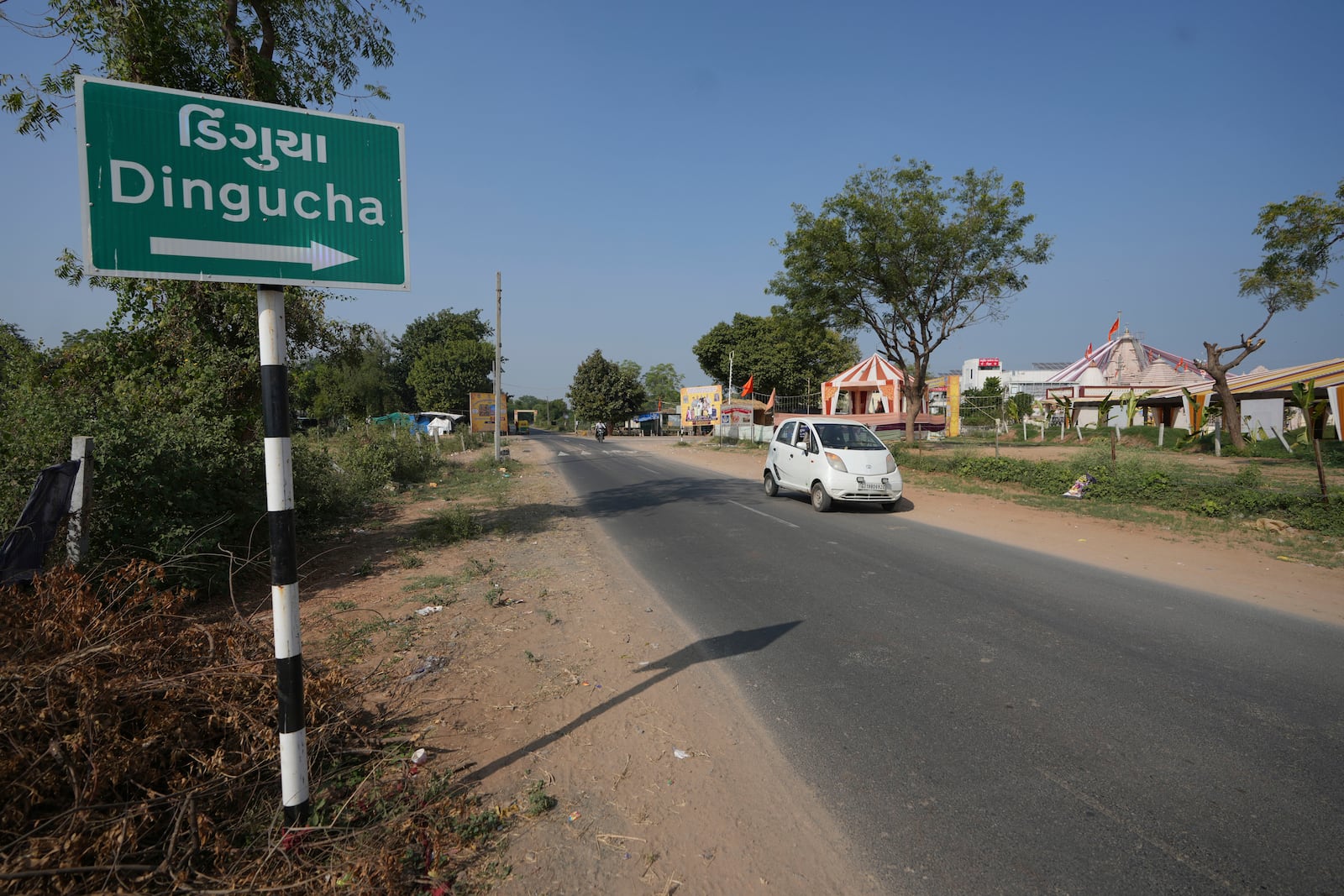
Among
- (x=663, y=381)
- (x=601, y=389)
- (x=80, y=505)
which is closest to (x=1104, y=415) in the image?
(x=601, y=389)

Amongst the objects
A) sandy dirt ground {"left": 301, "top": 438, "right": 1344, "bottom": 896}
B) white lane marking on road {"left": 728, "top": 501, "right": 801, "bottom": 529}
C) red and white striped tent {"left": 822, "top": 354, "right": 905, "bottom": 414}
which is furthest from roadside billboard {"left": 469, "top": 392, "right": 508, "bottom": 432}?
sandy dirt ground {"left": 301, "top": 438, "right": 1344, "bottom": 896}

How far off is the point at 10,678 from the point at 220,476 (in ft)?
15.6

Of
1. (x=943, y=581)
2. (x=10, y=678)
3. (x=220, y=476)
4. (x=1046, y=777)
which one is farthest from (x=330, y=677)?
(x=943, y=581)

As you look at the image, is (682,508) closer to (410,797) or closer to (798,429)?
(798,429)

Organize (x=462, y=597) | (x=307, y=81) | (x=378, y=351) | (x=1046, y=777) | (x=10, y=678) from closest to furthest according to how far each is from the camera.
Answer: (x=10, y=678) < (x=1046, y=777) < (x=462, y=597) < (x=307, y=81) < (x=378, y=351)

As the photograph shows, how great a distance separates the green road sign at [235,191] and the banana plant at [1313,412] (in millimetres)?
11852

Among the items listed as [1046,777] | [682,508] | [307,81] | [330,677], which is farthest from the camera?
[682,508]

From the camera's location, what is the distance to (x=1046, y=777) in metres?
3.29

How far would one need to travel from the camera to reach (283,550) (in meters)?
2.47

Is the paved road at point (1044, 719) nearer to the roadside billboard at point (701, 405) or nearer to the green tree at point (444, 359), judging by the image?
the roadside billboard at point (701, 405)

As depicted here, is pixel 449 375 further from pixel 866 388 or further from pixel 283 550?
pixel 283 550

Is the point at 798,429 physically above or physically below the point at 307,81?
below

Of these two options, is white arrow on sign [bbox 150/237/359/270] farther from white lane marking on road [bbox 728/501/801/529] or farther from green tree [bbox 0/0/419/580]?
white lane marking on road [bbox 728/501/801/529]

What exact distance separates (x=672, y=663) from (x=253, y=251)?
12.4 feet
